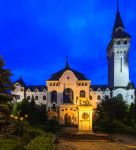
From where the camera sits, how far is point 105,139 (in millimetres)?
32594

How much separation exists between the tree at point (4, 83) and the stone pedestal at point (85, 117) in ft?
38.7

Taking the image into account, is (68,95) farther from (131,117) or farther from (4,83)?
(4,83)

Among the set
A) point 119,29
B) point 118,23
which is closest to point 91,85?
point 119,29

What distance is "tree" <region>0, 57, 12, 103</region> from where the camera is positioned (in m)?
28.8

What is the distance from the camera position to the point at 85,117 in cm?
4012

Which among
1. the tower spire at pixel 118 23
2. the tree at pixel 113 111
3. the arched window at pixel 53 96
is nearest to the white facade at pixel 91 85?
the arched window at pixel 53 96

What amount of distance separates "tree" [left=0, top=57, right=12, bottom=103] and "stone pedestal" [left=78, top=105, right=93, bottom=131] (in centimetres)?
1180

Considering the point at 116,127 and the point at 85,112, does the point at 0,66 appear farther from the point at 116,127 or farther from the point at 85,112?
the point at 116,127

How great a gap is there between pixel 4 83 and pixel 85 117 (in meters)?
12.8

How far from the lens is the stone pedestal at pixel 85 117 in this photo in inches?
1572

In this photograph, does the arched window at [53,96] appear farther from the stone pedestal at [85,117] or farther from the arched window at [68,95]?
the stone pedestal at [85,117]

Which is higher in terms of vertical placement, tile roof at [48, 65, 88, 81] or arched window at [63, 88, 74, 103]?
tile roof at [48, 65, 88, 81]

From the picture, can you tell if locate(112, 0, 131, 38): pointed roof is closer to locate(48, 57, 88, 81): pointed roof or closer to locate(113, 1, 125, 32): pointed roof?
locate(113, 1, 125, 32): pointed roof

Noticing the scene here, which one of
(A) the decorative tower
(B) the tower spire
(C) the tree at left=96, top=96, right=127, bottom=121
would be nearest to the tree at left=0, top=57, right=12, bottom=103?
(C) the tree at left=96, top=96, right=127, bottom=121
